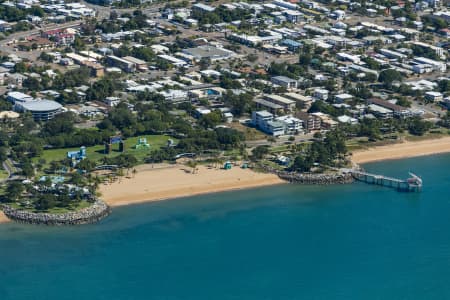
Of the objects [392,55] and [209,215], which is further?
[392,55]

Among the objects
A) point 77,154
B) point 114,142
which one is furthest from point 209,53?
point 77,154

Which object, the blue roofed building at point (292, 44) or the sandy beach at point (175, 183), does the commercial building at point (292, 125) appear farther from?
the blue roofed building at point (292, 44)

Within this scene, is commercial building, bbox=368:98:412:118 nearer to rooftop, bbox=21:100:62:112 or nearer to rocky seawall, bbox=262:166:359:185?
rocky seawall, bbox=262:166:359:185

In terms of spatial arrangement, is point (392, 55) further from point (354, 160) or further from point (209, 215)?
point (209, 215)

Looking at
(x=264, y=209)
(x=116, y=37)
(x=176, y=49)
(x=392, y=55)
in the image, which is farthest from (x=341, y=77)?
(x=264, y=209)

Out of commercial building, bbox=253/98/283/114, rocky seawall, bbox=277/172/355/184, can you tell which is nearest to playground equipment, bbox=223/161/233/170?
rocky seawall, bbox=277/172/355/184

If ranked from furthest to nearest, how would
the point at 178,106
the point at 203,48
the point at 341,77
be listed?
the point at 203,48
the point at 341,77
the point at 178,106
